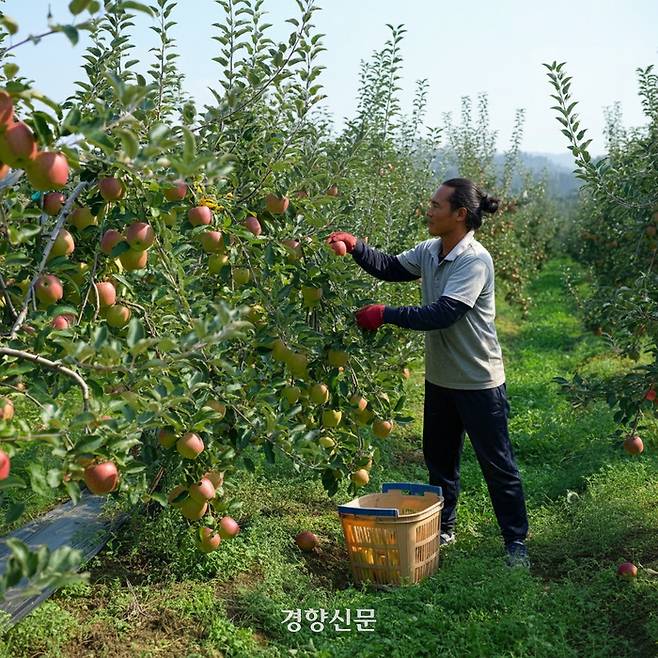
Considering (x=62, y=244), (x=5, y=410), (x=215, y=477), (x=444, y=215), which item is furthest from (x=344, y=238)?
(x=5, y=410)

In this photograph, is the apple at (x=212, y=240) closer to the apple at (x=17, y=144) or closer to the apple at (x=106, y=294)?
the apple at (x=106, y=294)

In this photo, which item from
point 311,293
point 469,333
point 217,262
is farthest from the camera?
point 469,333

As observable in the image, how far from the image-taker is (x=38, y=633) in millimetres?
2656

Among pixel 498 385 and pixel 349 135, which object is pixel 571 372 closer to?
pixel 349 135

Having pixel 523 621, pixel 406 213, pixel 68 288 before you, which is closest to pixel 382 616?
pixel 523 621

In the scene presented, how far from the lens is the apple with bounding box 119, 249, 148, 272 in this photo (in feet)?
7.16

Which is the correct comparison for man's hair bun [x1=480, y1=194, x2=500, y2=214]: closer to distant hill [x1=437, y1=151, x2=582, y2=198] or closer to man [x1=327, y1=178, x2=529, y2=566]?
man [x1=327, y1=178, x2=529, y2=566]

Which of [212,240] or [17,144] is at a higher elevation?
[17,144]

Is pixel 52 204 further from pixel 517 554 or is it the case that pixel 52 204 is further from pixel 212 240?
pixel 517 554

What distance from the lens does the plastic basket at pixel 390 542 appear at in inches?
125

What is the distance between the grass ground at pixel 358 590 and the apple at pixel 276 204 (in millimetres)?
1374

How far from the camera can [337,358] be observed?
301cm

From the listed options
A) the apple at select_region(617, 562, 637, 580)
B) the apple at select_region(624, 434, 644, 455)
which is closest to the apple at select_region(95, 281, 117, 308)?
the apple at select_region(617, 562, 637, 580)

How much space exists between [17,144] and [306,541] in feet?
7.92
